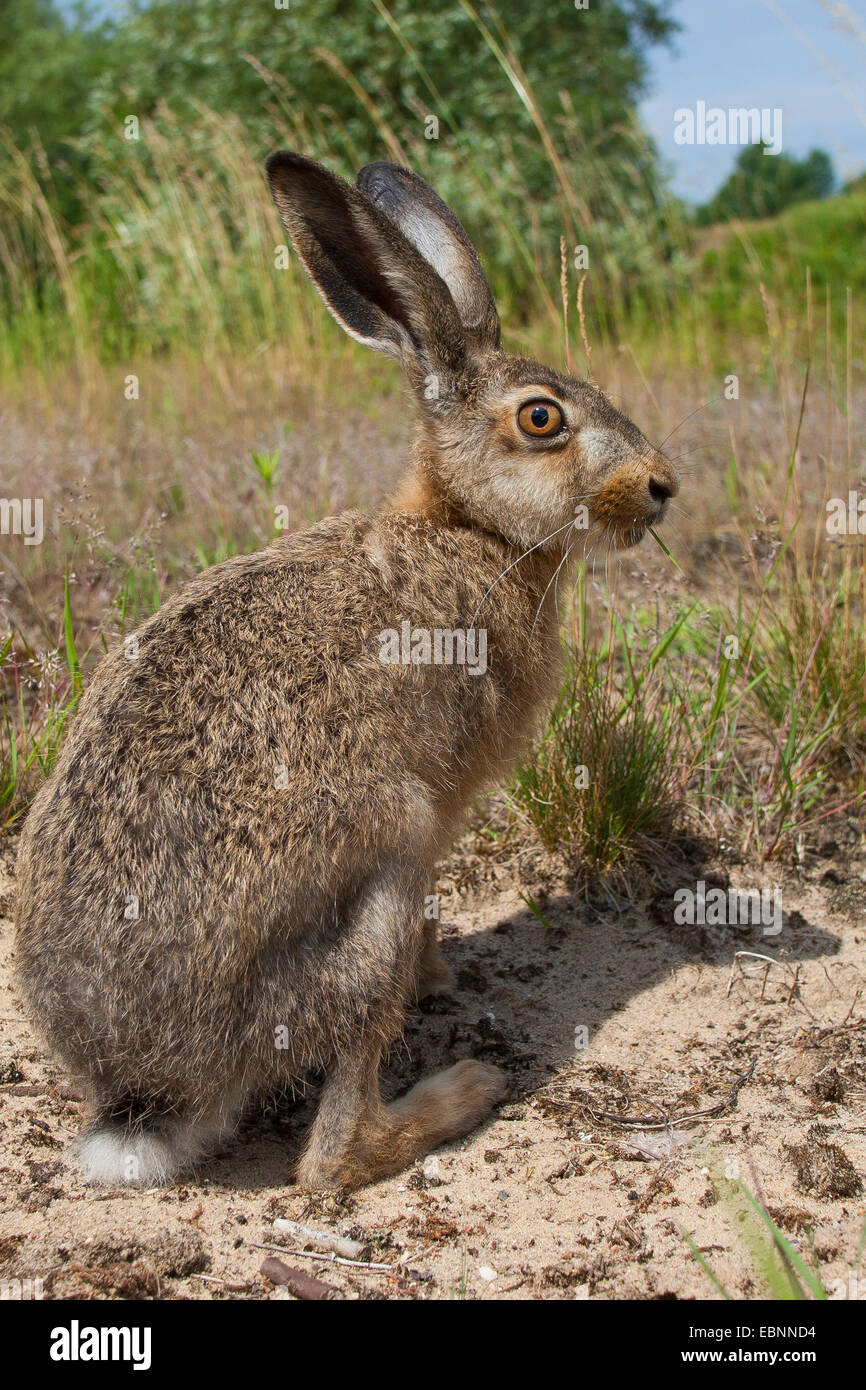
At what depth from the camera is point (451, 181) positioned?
14.5m

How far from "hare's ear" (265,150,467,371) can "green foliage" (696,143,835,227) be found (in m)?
4.14

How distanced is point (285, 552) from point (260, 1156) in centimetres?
185

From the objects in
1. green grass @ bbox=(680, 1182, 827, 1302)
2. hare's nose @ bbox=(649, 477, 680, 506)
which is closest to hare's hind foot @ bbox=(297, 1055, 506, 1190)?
green grass @ bbox=(680, 1182, 827, 1302)

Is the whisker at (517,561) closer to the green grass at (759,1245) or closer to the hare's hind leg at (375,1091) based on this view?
the hare's hind leg at (375,1091)

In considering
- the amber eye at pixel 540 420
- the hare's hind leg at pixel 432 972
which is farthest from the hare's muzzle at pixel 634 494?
the hare's hind leg at pixel 432 972

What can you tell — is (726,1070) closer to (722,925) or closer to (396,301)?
(722,925)

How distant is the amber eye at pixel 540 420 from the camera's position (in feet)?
12.7

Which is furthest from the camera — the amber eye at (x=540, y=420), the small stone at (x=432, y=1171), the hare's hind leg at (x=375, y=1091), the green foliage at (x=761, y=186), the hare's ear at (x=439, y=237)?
the green foliage at (x=761, y=186)

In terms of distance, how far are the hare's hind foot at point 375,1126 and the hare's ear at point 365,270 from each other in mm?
2307

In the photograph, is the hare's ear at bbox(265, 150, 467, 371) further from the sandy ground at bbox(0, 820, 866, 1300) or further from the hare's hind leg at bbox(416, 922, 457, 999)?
the sandy ground at bbox(0, 820, 866, 1300)

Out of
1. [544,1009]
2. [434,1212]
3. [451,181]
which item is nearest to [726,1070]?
[544,1009]

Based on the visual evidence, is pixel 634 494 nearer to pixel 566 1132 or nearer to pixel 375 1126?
pixel 566 1132

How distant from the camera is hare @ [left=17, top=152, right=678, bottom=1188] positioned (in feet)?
9.98

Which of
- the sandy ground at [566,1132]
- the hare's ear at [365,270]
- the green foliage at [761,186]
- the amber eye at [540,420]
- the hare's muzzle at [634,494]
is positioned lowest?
the sandy ground at [566,1132]
